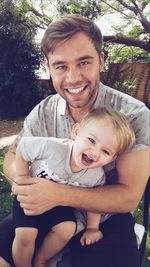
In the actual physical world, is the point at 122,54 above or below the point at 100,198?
above

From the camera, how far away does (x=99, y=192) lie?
187 cm

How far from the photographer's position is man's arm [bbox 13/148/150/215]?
5.96 ft

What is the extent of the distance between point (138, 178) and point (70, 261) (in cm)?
51

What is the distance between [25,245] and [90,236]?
305mm

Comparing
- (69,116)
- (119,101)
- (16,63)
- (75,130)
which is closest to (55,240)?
(75,130)

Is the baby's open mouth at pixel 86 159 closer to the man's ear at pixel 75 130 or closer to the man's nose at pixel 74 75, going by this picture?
the man's ear at pixel 75 130

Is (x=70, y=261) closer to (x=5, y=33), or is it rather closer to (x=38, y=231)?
(x=38, y=231)

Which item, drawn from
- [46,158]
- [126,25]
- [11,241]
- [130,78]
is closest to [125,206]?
[46,158]

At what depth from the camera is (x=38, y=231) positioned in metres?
1.85

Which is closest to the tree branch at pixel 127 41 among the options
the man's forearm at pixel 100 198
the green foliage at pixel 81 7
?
the green foliage at pixel 81 7

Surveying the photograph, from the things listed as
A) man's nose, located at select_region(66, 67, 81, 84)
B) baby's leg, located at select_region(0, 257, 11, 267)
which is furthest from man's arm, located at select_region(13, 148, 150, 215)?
man's nose, located at select_region(66, 67, 81, 84)

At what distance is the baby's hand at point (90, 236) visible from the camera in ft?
6.00

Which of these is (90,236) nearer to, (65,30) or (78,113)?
(78,113)

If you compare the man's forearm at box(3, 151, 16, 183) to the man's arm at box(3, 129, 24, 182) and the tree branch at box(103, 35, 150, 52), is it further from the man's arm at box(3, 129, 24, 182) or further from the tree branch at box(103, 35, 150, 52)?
the tree branch at box(103, 35, 150, 52)
